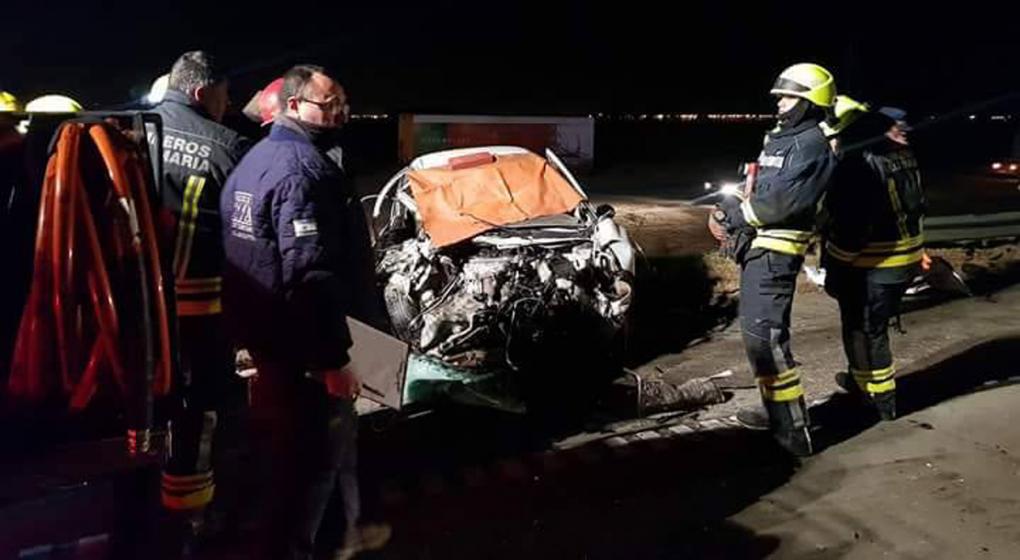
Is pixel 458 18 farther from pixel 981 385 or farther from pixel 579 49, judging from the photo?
pixel 981 385

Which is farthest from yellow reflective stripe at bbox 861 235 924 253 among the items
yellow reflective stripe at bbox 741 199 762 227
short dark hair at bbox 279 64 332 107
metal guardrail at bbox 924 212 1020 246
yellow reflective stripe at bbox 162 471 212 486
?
metal guardrail at bbox 924 212 1020 246

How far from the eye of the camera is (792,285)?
202 inches

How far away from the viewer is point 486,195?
6762 mm

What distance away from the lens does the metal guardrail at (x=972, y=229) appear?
34.9 feet

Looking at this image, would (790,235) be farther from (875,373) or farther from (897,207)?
(875,373)

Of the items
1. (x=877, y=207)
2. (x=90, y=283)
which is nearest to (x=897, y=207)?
(x=877, y=207)

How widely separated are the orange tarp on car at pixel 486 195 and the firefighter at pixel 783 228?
5.80 feet

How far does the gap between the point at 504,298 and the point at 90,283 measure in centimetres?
342

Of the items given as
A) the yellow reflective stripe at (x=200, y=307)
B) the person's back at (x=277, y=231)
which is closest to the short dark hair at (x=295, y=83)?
the person's back at (x=277, y=231)

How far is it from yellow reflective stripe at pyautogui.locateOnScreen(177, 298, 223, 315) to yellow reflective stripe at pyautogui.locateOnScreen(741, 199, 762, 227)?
2.60 m

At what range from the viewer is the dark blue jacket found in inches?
133

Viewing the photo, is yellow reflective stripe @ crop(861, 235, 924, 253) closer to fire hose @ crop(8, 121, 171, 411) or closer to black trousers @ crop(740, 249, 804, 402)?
black trousers @ crop(740, 249, 804, 402)

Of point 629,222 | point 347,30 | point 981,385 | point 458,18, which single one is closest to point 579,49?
point 458,18

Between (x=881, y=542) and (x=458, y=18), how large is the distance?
40.1 m
